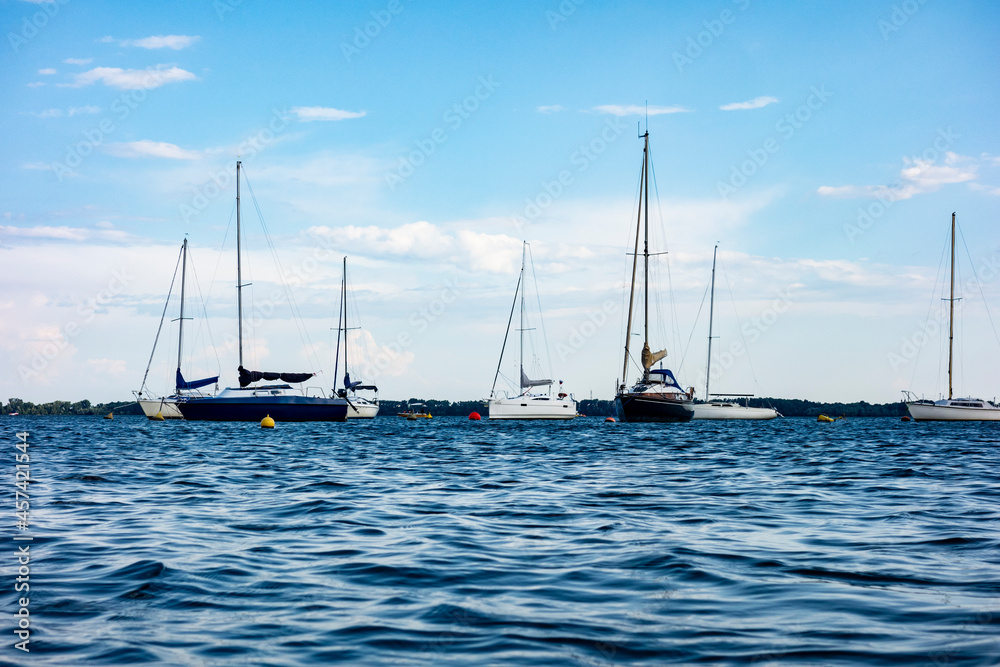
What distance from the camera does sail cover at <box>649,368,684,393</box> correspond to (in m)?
64.7

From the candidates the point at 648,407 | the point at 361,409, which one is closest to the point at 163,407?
the point at 361,409

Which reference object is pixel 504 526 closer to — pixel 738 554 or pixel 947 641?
pixel 738 554

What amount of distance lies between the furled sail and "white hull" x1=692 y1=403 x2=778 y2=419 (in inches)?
486

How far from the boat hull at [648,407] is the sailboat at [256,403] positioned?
2394cm

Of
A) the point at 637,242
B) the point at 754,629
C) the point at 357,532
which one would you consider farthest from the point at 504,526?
the point at 637,242

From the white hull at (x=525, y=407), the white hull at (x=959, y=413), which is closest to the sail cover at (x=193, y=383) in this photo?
the white hull at (x=525, y=407)

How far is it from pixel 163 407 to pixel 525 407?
3410 centimetres

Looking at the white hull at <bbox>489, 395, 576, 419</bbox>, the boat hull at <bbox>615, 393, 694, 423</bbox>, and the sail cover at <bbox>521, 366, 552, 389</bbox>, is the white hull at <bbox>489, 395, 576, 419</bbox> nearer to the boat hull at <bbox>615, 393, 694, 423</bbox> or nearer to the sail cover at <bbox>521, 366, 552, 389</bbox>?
the sail cover at <bbox>521, 366, 552, 389</bbox>

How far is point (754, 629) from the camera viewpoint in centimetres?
679

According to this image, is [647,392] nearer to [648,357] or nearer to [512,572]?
[648,357]

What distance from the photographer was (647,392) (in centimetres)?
6228

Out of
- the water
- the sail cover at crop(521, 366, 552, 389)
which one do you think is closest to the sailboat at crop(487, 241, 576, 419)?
the sail cover at crop(521, 366, 552, 389)

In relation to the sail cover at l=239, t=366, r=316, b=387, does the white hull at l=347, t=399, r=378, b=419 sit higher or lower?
lower

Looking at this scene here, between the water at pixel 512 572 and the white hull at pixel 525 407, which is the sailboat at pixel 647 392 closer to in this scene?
the white hull at pixel 525 407
